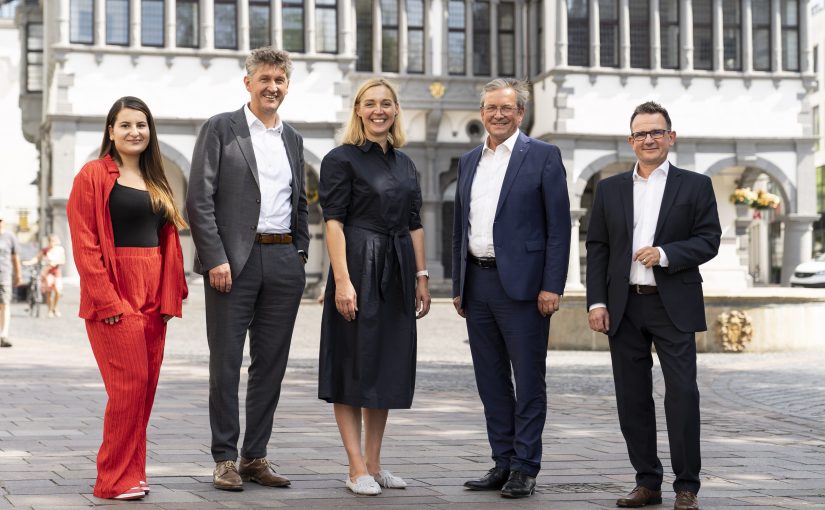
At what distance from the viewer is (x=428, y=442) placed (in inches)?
338

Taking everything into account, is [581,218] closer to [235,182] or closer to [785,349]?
[785,349]

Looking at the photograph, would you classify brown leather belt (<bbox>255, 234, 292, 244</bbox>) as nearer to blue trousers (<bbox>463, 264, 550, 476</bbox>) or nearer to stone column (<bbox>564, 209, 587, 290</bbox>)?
blue trousers (<bbox>463, 264, 550, 476</bbox>)

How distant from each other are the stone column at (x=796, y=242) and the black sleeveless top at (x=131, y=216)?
3135 centimetres

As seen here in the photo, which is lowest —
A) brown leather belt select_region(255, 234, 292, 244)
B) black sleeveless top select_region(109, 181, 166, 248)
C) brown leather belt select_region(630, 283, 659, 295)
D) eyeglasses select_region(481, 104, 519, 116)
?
brown leather belt select_region(630, 283, 659, 295)

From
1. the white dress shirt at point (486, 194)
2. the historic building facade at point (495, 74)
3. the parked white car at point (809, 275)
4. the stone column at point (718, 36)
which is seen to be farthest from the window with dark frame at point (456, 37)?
the white dress shirt at point (486, 194)

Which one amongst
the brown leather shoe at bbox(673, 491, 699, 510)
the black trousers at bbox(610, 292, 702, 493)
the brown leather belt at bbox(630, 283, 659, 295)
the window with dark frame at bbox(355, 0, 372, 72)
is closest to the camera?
the brown leather shoe at bbox(673, 491, 699, 510)

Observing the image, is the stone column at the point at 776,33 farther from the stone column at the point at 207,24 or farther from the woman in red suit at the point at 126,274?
the woman in red suit at the point at 126,274

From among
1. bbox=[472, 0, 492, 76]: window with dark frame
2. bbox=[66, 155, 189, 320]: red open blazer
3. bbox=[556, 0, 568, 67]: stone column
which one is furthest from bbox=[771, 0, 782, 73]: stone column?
bbox=[66, 155, 189, 320]: red open blazer

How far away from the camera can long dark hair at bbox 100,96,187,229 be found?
21.4 ft

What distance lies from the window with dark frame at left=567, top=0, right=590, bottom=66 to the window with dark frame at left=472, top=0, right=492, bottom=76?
98.0 inches

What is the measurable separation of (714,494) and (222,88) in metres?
27.3

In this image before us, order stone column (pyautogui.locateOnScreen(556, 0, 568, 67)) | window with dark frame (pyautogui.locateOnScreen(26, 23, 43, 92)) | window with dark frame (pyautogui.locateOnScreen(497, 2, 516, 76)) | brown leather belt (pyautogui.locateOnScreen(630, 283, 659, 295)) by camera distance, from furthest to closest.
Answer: window with dark frame (pyautogui.locateOnScreen(26, 23, 43, 92)) < window with dark frame (pyautogui.locateOnScreen(497, 2, 516, 76)) < stone column (pyautogui.locateOnScreen(556, 0, 568, 67)) < brown leather belt (pyautogui.locateOnScreen(630, 283, 659, 295))

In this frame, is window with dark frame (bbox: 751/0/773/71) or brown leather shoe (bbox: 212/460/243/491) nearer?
brown leather shoe (bbox: 212/460/243/491)

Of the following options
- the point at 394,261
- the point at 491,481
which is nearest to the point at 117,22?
the point at 394,261
